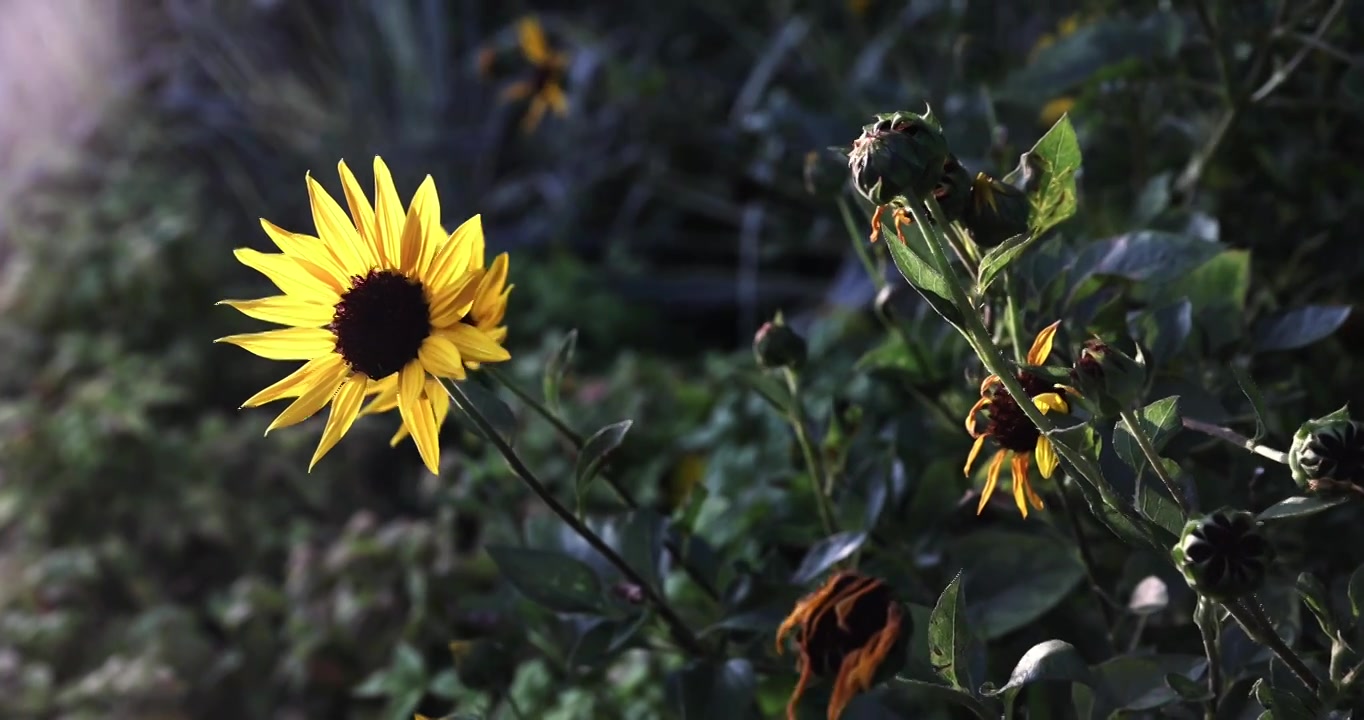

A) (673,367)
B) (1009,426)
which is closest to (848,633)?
(1009,426)

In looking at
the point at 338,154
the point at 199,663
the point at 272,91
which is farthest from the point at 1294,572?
the point at 272,91

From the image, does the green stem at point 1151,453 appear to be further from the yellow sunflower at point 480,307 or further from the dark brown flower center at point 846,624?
the yellow sunflower at point 480,307

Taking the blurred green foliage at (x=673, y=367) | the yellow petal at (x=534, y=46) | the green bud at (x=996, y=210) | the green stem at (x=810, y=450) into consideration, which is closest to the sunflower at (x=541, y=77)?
the yellow petal at (x=534, y=46)

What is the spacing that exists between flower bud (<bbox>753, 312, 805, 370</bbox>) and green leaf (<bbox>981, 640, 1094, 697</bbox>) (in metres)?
0.19

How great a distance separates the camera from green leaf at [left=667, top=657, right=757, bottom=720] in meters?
0.49

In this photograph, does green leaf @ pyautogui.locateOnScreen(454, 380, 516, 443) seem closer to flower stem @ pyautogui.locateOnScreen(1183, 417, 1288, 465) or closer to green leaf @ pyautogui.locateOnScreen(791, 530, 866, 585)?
green leaf @ pyautogui.locateOnScreen(791, 530, 866, 585)

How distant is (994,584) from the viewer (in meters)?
0.53

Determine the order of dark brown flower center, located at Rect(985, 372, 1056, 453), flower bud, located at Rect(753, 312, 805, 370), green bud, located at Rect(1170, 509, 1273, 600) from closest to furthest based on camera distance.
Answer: green bud, located at Rect(1170, 509, 1273, 600) < dark brown flower center, located at Rect(985, 372, 1056, 453) < flower bud, located at Rect(753, 312, 805, 370)

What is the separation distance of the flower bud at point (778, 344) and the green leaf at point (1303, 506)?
0.75ft

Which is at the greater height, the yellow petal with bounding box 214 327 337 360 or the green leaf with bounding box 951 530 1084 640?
the yellow petal with bounding box 214 327 337 360

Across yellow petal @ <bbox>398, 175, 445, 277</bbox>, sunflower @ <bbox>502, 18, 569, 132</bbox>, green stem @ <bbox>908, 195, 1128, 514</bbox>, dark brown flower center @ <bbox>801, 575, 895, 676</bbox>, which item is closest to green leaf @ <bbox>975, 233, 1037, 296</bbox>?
green stem @ <bbox>908, 195, 1128, 514</bbox>

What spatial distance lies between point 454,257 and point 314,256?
0.06 metres

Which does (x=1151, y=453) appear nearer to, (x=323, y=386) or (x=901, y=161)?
(x=901, y=161)

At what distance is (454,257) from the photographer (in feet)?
1.54
